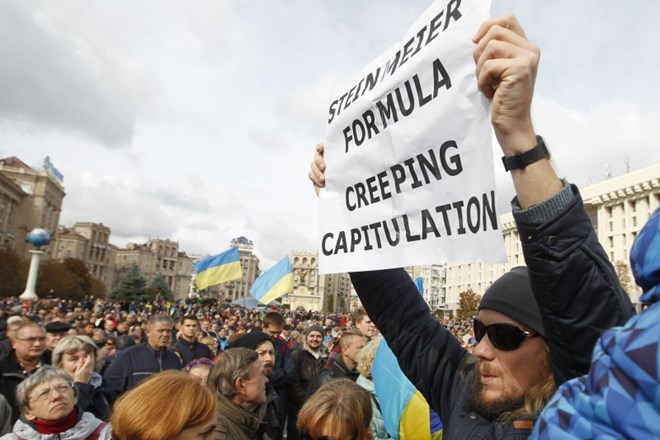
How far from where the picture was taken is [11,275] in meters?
56.3

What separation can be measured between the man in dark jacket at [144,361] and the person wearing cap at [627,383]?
5.51m

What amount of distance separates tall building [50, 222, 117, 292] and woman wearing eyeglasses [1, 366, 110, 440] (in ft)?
379

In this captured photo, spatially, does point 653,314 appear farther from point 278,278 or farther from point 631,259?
point 278,278

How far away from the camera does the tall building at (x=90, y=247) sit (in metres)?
110

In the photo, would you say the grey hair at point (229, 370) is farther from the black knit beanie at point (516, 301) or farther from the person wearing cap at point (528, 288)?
the black knit beanie at point (516, 301)

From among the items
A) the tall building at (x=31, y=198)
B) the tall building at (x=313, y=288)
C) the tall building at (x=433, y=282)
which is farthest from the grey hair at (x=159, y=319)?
the tall building at (x=433, y=282)

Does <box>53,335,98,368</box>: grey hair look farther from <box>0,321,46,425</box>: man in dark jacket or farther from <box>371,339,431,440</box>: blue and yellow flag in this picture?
<box>371,339,431,440</box>: blue and yellow flag

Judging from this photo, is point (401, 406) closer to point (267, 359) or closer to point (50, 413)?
point (50, 413)

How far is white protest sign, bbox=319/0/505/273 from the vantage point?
1.50 m

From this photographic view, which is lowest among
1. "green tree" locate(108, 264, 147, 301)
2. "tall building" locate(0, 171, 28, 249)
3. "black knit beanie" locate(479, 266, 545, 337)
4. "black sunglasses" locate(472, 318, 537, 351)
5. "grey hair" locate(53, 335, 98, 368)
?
"grey hair" locate(53, 335, 98, 368)

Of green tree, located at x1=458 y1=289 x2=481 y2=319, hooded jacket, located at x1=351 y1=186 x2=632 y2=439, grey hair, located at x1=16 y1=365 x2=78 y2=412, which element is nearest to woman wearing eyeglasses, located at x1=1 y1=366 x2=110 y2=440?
grey hair, located at x1=16 y1=365 x2=78 y2=412

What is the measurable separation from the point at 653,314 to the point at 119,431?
208 centimetres

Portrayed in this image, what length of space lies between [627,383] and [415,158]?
109 centimetres

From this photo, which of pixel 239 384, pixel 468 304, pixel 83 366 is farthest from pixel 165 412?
pixel 468 304
